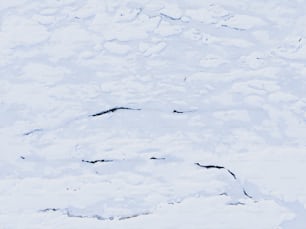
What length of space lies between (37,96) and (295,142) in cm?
51

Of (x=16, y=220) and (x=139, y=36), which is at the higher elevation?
(x=139, y=36)

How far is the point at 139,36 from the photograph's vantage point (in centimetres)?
111

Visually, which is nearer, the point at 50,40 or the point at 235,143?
the point at 235,143

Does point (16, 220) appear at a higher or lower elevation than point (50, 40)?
lower

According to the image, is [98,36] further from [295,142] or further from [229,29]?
[295,142]

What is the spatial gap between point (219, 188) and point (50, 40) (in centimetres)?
47

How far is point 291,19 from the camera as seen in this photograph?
3.62 feet

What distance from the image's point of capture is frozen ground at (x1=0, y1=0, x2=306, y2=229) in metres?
0.96

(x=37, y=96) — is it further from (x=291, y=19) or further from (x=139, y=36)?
(x=291, y=19)

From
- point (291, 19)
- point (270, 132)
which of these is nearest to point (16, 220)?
point (270, 132)

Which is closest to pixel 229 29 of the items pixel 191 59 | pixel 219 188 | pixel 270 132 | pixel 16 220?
pixel 191 59

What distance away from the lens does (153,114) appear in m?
1.04

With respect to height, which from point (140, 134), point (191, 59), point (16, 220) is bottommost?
point (16, 220)

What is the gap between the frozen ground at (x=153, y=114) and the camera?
0.96m
